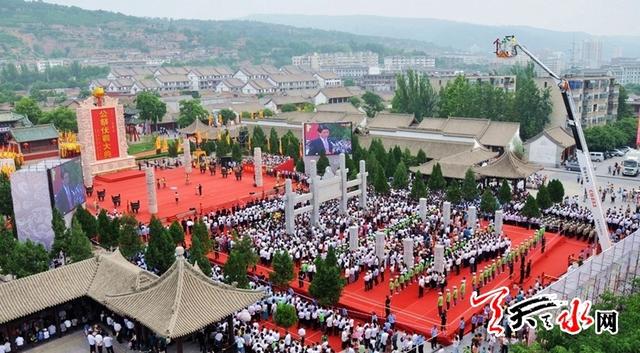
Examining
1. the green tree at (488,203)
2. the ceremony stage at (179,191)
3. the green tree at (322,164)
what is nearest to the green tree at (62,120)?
the ceremony stage at (179,191)

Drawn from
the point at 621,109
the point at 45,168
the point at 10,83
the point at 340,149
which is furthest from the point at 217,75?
the point at 45,168

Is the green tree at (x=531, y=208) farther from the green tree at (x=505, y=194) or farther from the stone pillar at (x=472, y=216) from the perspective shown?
the stone pillar at (x=472, y=216)

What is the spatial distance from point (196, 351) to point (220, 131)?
3594 centimetres

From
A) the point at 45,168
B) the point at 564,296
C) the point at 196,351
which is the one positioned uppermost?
the point at 45,168

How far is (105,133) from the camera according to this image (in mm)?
41844

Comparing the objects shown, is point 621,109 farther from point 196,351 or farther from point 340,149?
Result: point 196,351

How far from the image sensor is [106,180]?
134ft

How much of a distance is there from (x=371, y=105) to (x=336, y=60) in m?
97.7

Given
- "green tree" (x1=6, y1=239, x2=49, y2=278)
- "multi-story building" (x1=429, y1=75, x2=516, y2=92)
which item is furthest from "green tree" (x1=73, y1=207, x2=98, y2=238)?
"multi-story building" (x1=429, y1=75, x2=516, y2=92)

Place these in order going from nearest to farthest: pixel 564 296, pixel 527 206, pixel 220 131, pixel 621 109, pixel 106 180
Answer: pixel 564 296, pixel 527 206, pixel 106 180, pixel 220 131, pixel 621 109

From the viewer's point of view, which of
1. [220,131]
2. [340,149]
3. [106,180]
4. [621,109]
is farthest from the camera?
[621,109]

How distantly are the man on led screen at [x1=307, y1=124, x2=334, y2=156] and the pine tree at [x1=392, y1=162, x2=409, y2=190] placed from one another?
4282 millimetres

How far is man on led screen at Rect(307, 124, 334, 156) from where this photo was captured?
33.9 metres

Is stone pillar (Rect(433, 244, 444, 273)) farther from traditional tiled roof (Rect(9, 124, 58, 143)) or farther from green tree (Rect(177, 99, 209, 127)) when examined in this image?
green tree (Rect(177, 99, 209, 127))
